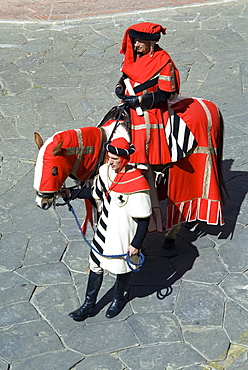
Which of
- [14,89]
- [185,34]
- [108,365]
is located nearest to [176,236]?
[108,365]

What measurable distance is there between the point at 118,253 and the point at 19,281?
126 centimetres

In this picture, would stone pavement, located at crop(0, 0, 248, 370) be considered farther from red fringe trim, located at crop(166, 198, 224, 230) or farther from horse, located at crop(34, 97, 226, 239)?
horse, located at crop(34, 97, 226, 239)

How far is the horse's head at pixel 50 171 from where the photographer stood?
180 inches

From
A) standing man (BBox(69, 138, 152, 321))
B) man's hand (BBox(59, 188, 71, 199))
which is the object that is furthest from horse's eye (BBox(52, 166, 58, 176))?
standing man (BBox(69, 138, 152, 321))

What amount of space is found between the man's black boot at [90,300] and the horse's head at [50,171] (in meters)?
0.75

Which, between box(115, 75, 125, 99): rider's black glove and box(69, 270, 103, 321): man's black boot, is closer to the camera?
box(69, 270, 103, 321): man's black boot

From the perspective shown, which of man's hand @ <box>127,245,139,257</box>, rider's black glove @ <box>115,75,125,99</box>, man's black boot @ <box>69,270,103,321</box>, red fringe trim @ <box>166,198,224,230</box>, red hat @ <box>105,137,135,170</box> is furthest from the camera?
red fringe trim @ <box>166,198,224,230</box>

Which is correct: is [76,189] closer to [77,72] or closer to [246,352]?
[246,352]

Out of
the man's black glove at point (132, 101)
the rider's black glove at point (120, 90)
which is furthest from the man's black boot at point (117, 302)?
the rider's black glove at point (120, 90)

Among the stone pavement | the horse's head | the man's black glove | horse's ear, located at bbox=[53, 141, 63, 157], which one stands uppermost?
the man's black glove

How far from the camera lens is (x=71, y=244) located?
19.7 ft

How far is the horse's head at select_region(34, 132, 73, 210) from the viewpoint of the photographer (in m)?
4.57

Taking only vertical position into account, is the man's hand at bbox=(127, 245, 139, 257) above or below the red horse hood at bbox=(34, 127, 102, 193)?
below

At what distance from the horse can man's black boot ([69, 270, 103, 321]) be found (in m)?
0.74
